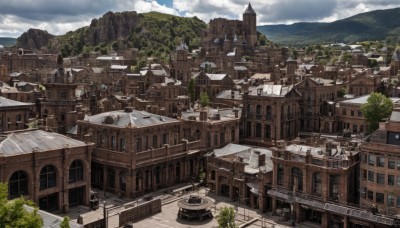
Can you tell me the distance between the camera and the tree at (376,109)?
9069 centimetres

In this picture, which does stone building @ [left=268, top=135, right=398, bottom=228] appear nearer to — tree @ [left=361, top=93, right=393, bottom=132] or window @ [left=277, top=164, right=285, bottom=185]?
window @ [left=277, top=164, right=285, bottom=185]

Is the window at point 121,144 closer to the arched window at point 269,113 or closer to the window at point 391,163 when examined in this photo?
the arched window at point 269,113

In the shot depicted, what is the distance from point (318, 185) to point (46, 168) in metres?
32.8

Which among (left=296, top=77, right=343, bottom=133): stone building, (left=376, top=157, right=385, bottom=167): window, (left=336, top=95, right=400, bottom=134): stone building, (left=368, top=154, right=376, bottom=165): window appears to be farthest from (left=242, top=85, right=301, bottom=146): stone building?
(left=376, top=157, right=385, bottom=167): window

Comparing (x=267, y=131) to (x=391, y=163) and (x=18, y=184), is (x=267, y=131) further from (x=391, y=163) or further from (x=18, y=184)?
(x=18, y=184)

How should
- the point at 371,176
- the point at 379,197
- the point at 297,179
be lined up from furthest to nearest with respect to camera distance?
the point at 297,179, the point at 371,176, the point at 379,197

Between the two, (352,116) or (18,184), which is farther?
(352,116)

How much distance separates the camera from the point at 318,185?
201ft

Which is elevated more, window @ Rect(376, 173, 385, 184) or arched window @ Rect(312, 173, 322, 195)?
window @ Rect(376, 173, 385, 184)

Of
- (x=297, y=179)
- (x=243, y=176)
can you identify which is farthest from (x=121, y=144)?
(x=297, y=179)

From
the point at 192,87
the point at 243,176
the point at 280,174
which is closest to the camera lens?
the point at 280,174

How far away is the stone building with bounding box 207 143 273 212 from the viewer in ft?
214

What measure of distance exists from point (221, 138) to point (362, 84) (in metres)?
50.1

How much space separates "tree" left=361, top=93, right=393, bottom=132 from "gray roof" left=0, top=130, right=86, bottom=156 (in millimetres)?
53967
